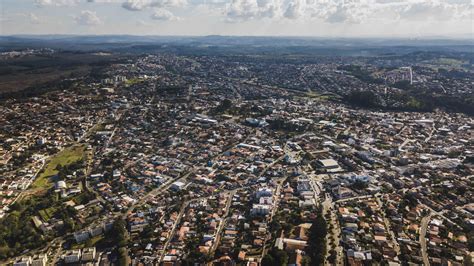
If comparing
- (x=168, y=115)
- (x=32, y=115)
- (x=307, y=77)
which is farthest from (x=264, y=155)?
(x=307, y=77)

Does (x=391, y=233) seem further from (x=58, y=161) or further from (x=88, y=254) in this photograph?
(x=58, y=161)

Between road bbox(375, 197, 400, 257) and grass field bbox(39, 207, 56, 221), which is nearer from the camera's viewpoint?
road bbox(375, 197, 400, 257)

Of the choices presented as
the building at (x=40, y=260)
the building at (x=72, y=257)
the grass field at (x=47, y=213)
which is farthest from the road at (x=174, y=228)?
the grass field at (x=47, y=213)

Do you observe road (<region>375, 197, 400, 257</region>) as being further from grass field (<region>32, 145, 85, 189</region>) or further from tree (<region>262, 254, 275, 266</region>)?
grass field (<region>32, 145, 85, 189</region>)

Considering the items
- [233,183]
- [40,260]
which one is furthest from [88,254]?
[233,183]

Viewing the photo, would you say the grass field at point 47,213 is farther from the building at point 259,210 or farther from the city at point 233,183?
the building at point 259,210

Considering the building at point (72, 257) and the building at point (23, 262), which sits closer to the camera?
the building at point (23, 262)

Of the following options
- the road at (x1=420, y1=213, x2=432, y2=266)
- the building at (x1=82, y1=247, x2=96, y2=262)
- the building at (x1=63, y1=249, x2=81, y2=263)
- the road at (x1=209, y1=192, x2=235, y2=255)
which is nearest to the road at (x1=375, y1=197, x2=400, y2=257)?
the road at (x1=420, y1=213, x2=432, y2=266)

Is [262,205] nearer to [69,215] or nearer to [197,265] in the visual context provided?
[197,265]
